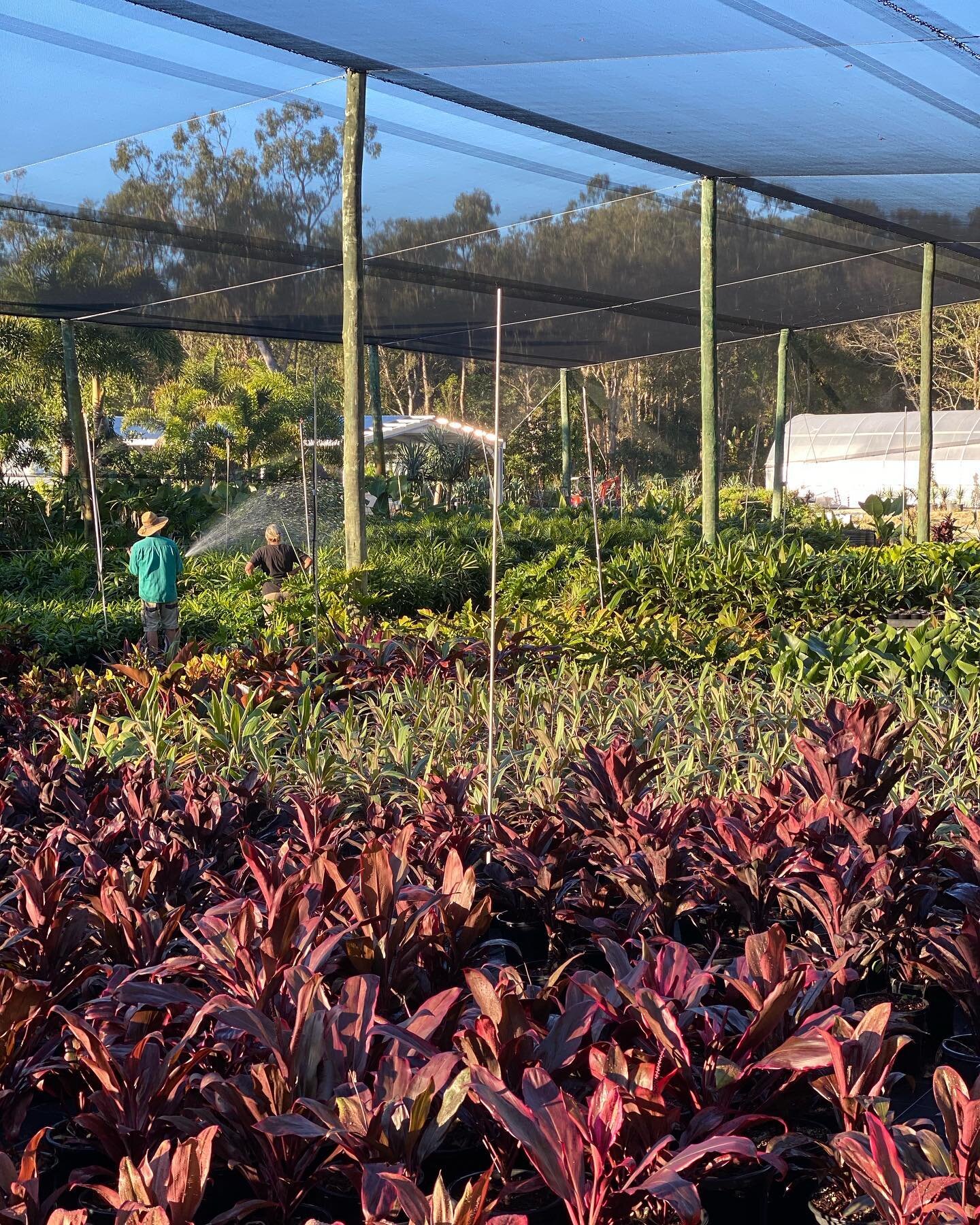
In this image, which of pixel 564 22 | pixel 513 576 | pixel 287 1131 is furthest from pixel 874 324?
pixel 287 1131

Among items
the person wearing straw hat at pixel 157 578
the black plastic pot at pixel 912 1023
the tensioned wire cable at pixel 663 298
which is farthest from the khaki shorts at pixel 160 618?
the tensioned wire cable at pixel 663 298

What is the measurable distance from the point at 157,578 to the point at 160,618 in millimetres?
347

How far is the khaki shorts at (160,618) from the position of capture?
25.5ft

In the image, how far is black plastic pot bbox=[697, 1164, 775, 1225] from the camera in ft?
5.27

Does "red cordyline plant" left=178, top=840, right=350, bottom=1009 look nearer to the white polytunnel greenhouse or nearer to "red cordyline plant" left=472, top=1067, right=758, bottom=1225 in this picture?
"red cordyline plant" left=472, top=1067, right=758, bottom=1225

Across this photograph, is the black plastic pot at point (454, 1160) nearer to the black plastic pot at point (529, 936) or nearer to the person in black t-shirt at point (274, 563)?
the black plastic pot at point (529, 936)

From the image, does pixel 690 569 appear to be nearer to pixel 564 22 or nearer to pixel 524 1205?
pixel 564 22

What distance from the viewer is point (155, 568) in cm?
754

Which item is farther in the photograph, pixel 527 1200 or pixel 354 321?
pixel 354 321

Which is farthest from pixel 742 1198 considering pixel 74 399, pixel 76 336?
pixel 76 336

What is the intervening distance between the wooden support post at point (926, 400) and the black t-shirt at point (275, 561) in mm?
6895

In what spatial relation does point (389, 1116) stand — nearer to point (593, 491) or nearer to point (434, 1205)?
point (434, 1205)

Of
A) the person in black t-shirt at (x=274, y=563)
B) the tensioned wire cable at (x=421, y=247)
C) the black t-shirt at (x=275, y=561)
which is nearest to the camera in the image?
the person in black t-shirt at (x=274, y=563)

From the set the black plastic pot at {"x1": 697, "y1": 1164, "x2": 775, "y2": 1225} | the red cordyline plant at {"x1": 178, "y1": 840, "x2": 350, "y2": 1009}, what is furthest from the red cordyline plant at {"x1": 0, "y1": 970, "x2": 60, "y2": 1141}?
the black plastic pot at {"x1": 697, "y1": 1164, "x2": 775, "y2": 1225}
